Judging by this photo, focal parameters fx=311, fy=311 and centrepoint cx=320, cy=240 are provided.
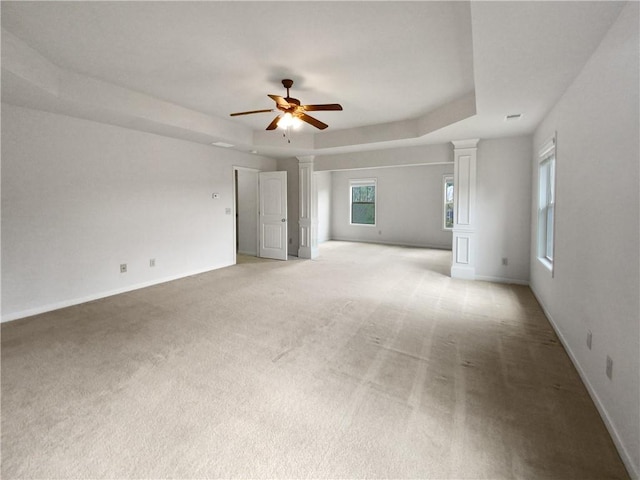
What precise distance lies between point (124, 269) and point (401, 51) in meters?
4.45

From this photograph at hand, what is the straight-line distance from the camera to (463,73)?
10.4 feet

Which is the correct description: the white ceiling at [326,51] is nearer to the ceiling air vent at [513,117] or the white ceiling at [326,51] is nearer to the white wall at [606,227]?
the ceiling air vent at [513,117]

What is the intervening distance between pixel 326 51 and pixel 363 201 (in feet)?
24.3

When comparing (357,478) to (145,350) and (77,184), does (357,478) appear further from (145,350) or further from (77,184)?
(77,184)

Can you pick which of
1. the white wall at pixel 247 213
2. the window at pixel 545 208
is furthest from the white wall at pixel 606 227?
the white wall at pixel 247 213

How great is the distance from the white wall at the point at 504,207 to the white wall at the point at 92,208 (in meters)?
4.75

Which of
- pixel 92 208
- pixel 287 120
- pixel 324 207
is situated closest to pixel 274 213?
pixel 324 207

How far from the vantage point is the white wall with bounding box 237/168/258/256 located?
7406mm

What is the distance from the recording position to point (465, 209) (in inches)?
204

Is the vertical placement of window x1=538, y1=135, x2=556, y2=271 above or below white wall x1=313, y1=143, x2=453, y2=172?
below

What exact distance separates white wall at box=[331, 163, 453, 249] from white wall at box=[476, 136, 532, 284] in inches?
140

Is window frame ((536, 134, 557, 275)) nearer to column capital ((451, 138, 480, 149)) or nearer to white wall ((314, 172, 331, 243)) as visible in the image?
column capital ((451, 138, 480, 149))

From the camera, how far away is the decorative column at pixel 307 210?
276 inches

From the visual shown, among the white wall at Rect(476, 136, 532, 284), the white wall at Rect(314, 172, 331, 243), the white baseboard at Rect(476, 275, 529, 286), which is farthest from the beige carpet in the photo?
the white wall at Rect(314, 172, 331, 243)
